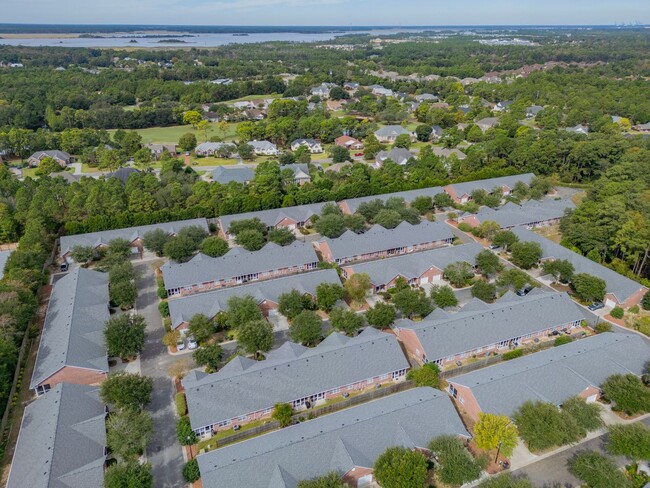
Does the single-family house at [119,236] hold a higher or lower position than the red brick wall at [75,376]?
lower

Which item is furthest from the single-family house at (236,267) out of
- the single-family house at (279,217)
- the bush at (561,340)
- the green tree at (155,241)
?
the bush at (561,340)

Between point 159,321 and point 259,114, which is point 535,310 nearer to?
point 159,321

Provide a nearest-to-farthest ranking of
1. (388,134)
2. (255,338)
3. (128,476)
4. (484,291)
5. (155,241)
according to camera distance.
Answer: (128,476)
(255,338)
(484,291)
(155,241)
(388,134)

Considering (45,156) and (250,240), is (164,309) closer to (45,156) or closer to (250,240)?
(250,240)

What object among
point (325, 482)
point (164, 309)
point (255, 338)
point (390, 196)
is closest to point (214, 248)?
point (164, 309)

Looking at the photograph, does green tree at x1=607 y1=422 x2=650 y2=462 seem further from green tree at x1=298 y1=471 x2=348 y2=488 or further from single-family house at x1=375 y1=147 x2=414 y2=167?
single-family house at x1=375 y1=147 x2=414 y2=167

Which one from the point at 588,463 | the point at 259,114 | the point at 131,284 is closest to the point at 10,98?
the point at 259,114

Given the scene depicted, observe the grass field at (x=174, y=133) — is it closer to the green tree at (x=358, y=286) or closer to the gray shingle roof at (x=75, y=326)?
the gray shingle roof at (x=75, y=326)

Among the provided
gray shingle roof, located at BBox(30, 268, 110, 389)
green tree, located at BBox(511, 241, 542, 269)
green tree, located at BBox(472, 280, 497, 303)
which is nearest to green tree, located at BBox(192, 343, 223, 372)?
gray shingle roof, located at BBox(30, 268, 110, 389)
